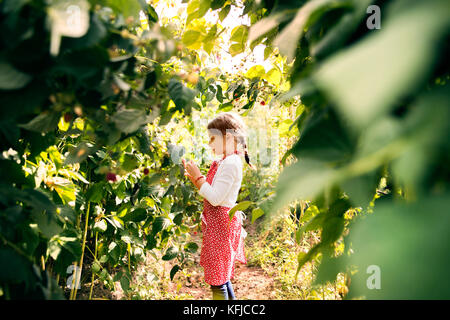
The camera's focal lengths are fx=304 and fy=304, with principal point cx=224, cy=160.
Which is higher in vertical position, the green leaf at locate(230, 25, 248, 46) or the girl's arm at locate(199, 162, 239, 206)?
the green leaf at locate(230, 25, 248, 46)

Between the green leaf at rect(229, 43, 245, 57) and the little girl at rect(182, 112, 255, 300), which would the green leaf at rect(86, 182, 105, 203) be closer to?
the little girl at rect(182, 112, 255, 300)

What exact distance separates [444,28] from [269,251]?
9.51ft

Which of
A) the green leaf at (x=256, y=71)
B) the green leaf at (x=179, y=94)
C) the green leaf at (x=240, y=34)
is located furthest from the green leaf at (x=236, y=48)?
the green leaf at (x=179, y=94)

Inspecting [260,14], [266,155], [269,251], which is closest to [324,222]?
[260,14]

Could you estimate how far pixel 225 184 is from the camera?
5.79ft

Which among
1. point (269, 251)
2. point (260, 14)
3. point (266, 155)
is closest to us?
point (260, 14)

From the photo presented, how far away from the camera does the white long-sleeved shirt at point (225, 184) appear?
170cm

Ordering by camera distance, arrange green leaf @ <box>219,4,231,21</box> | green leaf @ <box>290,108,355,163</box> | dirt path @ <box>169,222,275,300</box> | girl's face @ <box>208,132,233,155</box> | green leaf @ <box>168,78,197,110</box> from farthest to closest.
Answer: dirt path @ <box>169,222,275,300</box> → girl's face @ <box>208,132,233,155</box> → green leaf @ <box>219,4,231,21</box> → green leaf @ <box>168,78,197,110</box> → green leaf @ <box>290,108,355,163</box>

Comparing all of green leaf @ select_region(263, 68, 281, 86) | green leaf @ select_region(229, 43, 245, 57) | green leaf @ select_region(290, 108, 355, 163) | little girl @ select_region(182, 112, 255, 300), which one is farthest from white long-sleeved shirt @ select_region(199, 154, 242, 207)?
green leaf @ select_region(290, 108, 355, 163)

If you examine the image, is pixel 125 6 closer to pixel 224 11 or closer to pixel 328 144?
pixel 328 144

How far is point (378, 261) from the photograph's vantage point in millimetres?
245

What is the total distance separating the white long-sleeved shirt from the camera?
5.59ft

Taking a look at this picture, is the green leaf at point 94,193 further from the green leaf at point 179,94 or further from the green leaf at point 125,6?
the green leaf at point 125,6
